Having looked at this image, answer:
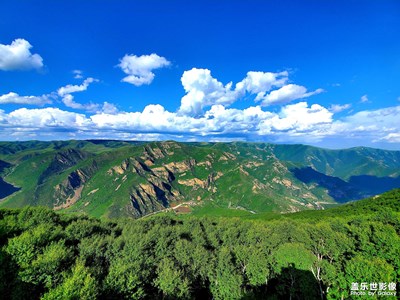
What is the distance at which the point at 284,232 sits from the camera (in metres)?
87.2

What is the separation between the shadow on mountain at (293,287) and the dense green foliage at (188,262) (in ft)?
0.72

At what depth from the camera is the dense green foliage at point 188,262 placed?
141ft

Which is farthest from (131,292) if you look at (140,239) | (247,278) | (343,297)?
(343,297)

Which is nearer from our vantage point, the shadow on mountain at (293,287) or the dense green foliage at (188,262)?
the dense green foliage at (188,262)

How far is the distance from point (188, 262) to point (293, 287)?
26393 millimetres

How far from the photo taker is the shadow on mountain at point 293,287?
54.1 m

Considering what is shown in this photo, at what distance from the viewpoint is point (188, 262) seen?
65000 mm

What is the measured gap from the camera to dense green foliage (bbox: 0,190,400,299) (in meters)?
43.1

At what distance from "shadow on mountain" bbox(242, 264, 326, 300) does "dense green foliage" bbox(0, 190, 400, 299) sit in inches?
8.6

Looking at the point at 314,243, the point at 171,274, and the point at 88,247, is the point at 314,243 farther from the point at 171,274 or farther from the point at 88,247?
the point at 88,247

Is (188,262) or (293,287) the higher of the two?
(188,262)

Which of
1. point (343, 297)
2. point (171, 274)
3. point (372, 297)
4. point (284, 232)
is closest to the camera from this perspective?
point (372, 297)

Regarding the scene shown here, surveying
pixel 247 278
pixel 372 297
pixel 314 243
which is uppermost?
pixel 372 297

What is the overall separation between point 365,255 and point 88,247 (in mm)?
71428
